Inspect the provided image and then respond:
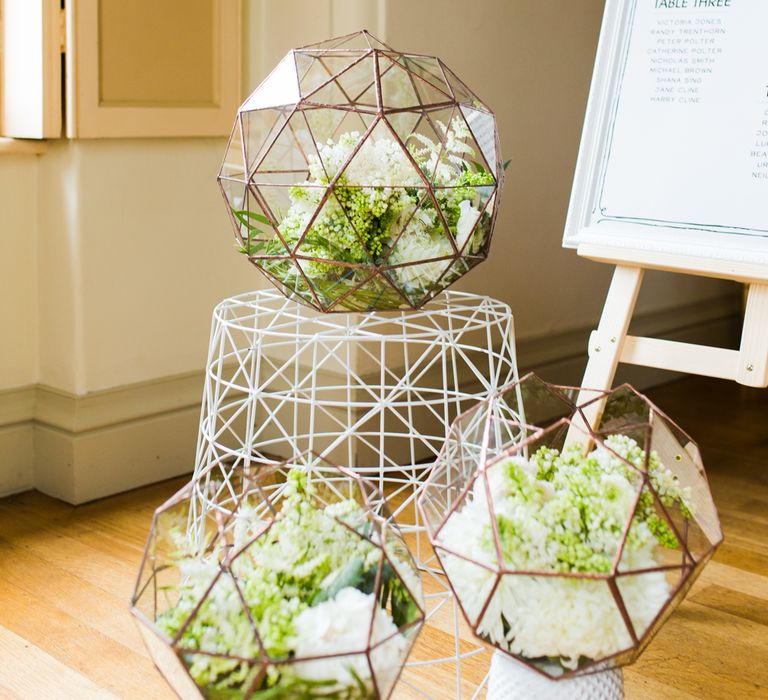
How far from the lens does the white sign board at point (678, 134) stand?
5.08ft

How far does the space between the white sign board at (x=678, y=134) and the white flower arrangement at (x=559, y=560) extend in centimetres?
69

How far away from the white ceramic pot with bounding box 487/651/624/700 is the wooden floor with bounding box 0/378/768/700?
13.1 inches

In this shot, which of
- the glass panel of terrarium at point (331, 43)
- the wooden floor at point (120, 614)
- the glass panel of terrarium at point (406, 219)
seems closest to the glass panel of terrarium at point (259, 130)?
the glass panel of terrarium at point (331, 43)

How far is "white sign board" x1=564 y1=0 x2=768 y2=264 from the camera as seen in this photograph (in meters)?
1.55

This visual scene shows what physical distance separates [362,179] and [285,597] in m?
0.57

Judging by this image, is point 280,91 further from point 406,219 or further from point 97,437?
point 97,437

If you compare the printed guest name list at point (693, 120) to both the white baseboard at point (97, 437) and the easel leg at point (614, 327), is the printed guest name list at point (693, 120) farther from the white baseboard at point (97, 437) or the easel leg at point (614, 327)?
the white baseboard at point (97, 437)

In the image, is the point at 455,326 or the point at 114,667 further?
the point at 455,326

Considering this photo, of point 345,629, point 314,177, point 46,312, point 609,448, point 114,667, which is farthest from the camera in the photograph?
point 46,312

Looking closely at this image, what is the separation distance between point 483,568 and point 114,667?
73 centimetres

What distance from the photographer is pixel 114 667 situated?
143 cm

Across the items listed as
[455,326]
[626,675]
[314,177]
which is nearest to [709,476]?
[455,326]

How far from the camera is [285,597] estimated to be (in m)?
0.90

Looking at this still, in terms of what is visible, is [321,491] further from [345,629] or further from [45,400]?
[45,400]
